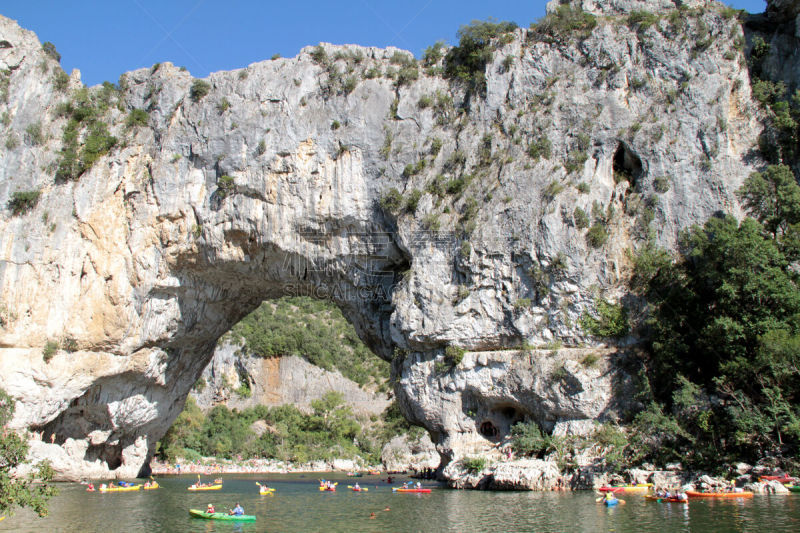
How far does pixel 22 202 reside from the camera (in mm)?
29422

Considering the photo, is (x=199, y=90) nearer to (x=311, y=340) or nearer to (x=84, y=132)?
(x=84, y=132)

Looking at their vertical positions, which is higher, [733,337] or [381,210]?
[381,210]

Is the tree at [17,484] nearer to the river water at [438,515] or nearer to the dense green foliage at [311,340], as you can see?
the river water at [438,515]

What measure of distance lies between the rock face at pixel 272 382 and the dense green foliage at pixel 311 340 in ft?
3.23

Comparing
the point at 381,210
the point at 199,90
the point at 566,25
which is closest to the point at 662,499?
the point at 381,210

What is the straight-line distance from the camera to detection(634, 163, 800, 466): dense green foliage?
19828 mm

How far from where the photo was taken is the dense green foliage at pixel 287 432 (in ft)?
179

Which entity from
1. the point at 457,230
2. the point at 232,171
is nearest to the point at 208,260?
the point at 232,171

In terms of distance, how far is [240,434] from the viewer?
5662cm

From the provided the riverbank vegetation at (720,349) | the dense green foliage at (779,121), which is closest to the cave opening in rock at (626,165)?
the riverbank vegetation at (720,349)

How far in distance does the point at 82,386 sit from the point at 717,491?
25961mm

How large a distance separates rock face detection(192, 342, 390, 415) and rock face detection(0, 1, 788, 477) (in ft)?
96.6

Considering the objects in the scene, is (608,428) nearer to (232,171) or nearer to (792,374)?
(792,374)

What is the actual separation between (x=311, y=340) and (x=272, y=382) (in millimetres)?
5950
